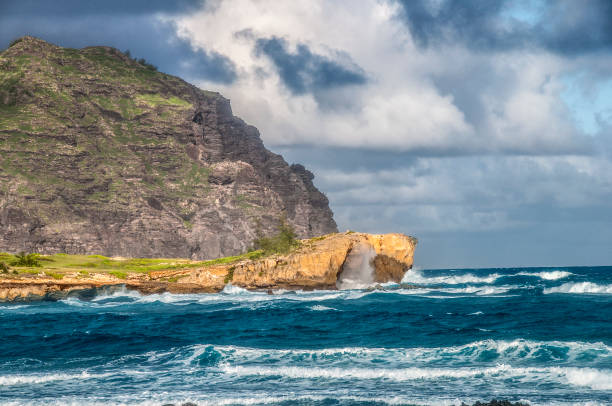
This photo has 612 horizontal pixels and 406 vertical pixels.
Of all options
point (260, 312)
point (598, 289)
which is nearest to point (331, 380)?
point (260, 312)

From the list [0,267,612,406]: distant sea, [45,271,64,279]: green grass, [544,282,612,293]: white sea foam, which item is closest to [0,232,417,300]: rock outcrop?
[45,271,64,279]: green grass

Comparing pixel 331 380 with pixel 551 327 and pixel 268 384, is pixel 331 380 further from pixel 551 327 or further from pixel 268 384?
pixel 551 327

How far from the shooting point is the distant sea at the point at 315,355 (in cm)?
2452

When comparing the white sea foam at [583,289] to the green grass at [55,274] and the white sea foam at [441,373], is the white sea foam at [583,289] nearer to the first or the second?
the white sea foam at [441,373]

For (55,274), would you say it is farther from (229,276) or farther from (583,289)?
(583,289)

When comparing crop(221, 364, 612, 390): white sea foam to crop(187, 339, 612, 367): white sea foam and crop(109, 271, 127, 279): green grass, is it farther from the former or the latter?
crop(109, 271, 127, 279): green grass

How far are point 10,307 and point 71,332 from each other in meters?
27.2

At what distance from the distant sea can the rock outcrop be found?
21893 millimetres

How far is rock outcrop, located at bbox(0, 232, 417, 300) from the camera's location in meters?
77.0

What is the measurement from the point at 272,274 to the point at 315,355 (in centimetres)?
4675

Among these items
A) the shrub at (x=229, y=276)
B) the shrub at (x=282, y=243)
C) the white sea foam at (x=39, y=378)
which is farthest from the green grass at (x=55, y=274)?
the white sea foam at (x=39, y=378)

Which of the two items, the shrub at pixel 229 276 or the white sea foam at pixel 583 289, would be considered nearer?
the white sea foam at pixel 583 289

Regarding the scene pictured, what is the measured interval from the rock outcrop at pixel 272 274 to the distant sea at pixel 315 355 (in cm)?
2189

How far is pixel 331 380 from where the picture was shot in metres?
27.3
